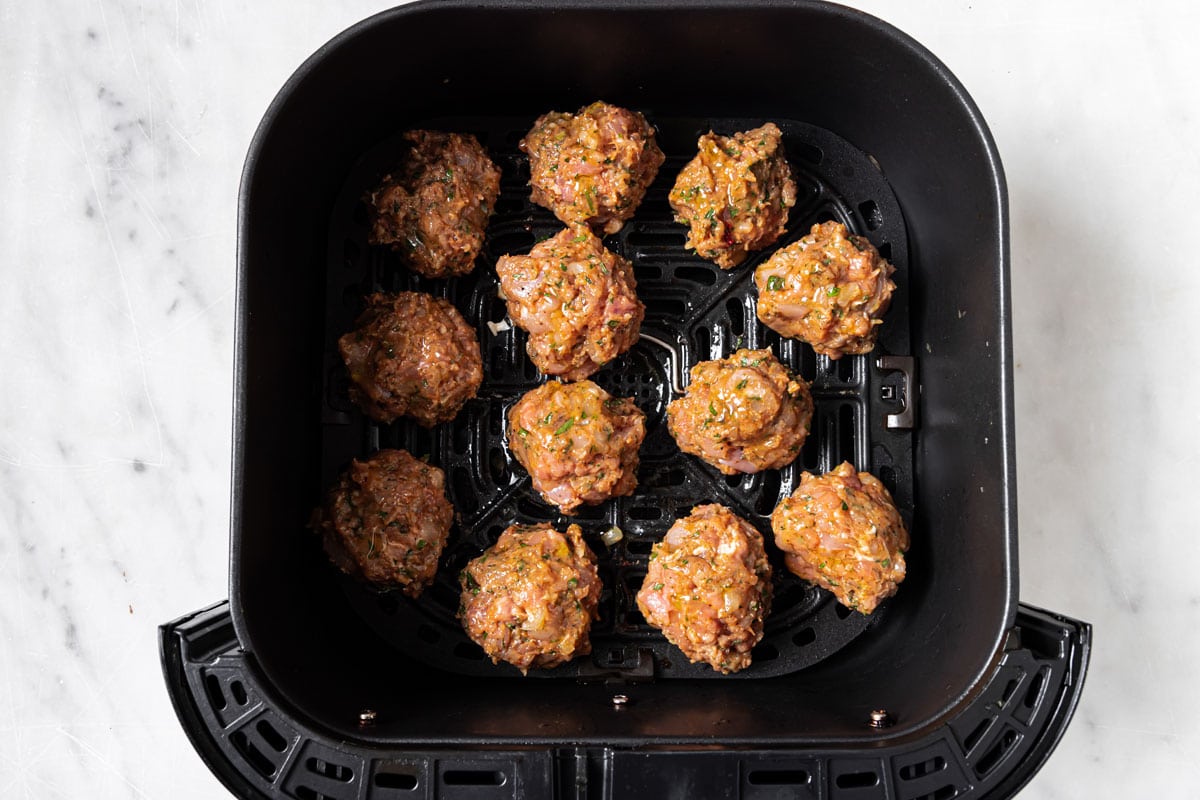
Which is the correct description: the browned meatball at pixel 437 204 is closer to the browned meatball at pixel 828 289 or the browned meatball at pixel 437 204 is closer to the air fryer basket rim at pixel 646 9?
the air fryer basket rim at pixel 646 9

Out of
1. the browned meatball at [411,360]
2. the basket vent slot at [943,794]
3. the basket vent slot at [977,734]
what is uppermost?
the browned meatball at [411,360]

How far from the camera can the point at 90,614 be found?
213 centimetres

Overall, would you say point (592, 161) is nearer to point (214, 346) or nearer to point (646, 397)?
point (646, 397)

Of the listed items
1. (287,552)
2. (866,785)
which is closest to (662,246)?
(287,552)

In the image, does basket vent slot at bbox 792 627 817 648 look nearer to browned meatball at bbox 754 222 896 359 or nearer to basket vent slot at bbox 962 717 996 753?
basket vent slot at bbox 962 717 996 753

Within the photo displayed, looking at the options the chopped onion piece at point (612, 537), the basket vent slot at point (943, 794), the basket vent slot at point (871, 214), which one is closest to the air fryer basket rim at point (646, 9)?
the basket vent slot at point (943, 794)

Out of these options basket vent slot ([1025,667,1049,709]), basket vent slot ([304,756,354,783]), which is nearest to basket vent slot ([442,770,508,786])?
basket vent slot ([304,756,354,783])

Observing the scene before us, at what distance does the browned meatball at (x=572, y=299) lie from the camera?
1886 millimetres

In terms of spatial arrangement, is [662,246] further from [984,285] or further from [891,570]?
[891,570]

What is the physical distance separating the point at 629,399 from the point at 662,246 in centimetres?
34

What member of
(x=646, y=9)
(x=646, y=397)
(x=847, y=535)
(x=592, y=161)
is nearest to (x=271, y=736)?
(x=646, y=397)

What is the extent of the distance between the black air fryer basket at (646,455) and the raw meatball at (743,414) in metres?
0.09

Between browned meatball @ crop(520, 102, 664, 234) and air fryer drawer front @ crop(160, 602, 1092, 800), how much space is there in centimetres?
103

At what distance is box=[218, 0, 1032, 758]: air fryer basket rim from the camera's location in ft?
5.22
